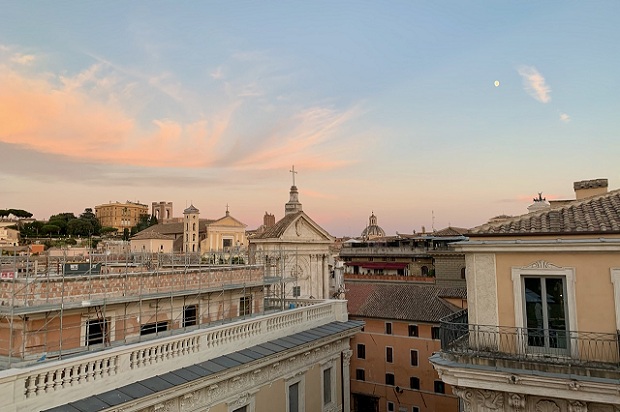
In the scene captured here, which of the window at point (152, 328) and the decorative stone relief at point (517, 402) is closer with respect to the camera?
the decorative stone relief at point (517, 402)

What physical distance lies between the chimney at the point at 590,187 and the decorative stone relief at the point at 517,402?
6427 mm

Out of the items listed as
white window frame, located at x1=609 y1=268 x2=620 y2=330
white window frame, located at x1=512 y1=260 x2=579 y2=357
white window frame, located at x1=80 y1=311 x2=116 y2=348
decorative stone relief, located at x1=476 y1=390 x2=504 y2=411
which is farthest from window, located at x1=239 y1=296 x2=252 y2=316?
white window frame, located at x1=609 y1=268 x2=620 y2=330

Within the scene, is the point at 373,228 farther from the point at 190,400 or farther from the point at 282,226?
the point at 190,400

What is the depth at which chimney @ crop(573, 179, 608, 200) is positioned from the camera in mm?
12016

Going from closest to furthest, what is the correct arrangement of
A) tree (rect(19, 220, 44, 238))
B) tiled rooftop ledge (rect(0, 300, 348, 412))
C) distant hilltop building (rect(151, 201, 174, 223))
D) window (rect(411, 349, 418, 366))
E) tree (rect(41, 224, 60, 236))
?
1. tiled rooftop ledge (rect(0, 300, 348, 412))
2. window (rect(411, 349, 418, 366))
3. tree (rect(19, 220, 44, 238))
4. tree (rect(41, 224, 60, 236))
5. distant hilltop building (rect(151, 201, 174, 223))

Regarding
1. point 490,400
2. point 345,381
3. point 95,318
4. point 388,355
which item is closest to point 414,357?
point 388,355

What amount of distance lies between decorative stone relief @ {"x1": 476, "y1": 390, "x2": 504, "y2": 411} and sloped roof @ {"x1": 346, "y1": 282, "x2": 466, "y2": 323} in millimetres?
22245

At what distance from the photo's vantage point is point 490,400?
835cm

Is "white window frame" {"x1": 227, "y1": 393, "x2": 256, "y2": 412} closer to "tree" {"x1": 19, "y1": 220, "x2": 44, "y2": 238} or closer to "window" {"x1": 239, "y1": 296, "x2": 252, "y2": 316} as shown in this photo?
"window" {"x1": 239, "y1": 296, "x2": 252, "y2": 316}

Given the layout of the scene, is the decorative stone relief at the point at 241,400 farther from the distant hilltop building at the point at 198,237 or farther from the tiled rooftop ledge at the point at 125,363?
the distant hilltop building at the point at 198,237

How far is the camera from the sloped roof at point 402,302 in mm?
31084

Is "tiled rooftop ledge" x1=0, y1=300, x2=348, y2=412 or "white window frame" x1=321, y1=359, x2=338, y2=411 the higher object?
"tiled rooftop ledge" x1=0, y1=300, x2=348, y2=412

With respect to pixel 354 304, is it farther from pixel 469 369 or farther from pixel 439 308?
pixel 469 369

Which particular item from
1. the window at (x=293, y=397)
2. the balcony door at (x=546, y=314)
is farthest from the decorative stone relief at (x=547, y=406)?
the window at (x=293, y=397)
